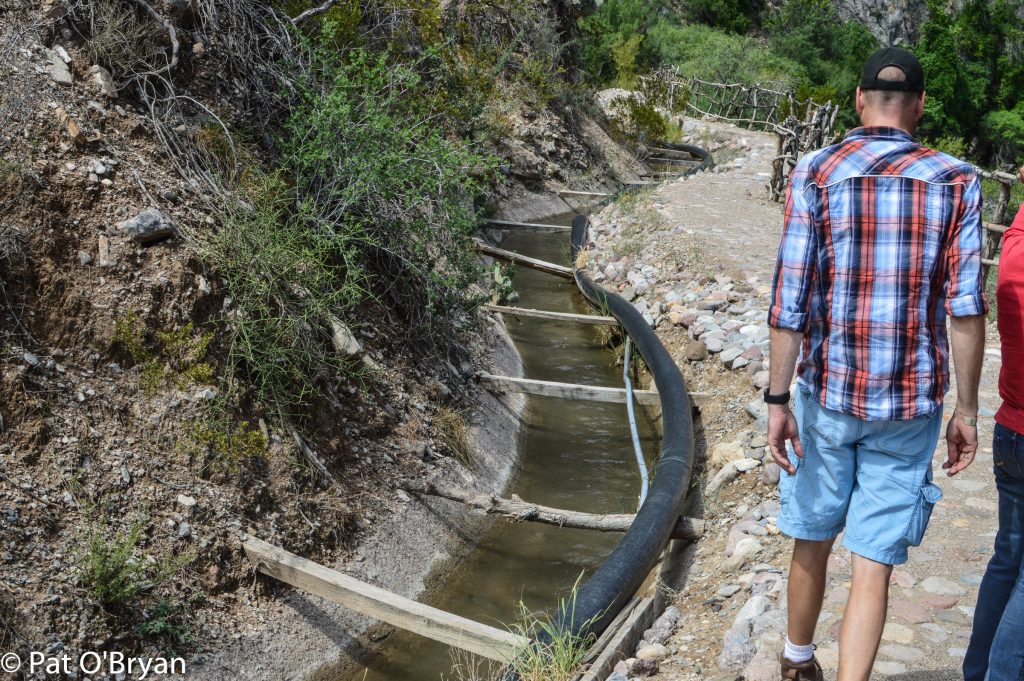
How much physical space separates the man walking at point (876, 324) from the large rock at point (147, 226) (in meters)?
3.18

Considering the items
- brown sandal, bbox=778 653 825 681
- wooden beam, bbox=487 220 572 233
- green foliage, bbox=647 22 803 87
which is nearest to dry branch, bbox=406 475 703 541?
brown sandal, bbox=778 653 825 681

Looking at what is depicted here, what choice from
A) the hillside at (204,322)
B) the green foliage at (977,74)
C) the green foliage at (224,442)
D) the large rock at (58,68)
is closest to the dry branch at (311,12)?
the hillside at (204,322)

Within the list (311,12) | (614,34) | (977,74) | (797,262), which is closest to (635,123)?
(614,34)

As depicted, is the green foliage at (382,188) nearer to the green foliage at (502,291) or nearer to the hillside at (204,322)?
the hillside at (204,322)

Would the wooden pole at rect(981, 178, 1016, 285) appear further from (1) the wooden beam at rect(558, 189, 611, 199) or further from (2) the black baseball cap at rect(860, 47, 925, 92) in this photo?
(1) the wooden beam at rect(558, 189, 611, 199)

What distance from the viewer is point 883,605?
7.57 ft

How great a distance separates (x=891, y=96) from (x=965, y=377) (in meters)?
0.77

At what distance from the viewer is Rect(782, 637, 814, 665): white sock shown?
8.50ft

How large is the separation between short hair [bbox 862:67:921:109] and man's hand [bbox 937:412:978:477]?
2.80ft

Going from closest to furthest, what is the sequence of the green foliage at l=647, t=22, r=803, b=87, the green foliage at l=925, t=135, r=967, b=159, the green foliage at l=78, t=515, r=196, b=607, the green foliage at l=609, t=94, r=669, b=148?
the green foliage at l=78, t=515, r=196, b=607, the green foliage at l=609, t=94, r=669, b=148, the green foliage at l=925, t=135, r=967, b=159, the green foliage at l=647, t=22, r=803, b=87

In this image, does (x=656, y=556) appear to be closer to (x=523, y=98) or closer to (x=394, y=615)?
(x=394, y=615)

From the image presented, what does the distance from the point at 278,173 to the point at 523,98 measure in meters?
10.1

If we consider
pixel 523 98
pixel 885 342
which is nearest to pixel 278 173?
pixel 885 342

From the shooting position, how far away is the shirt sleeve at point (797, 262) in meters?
2.28
